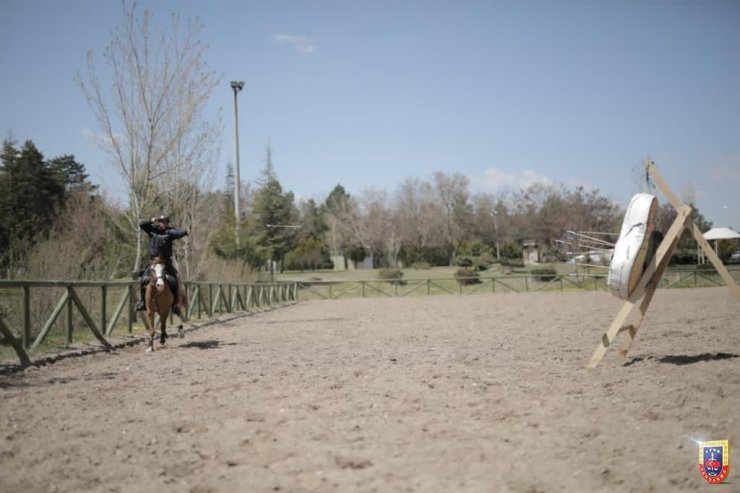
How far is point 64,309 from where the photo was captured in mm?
13688

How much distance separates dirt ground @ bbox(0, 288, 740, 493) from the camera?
140 inches

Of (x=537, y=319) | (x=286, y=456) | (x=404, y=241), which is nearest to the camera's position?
(x=286, y=456)

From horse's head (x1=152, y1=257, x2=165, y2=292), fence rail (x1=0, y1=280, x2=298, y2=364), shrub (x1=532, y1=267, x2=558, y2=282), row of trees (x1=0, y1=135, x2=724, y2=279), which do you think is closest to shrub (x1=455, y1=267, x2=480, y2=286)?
shrub (x1=532, y1=267, x2=558, y2=282)

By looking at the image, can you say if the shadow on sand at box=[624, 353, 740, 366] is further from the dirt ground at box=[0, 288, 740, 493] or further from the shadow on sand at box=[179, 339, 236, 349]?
the shadow on sand at box=[179, 339, 236, 349]

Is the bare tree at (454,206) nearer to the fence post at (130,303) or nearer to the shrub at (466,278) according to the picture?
the shrub at (466,278)

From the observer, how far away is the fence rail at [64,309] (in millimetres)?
8609

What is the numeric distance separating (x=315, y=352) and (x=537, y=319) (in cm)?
791

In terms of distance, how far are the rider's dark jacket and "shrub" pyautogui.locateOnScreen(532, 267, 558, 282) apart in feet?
104

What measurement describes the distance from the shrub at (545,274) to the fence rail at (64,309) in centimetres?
2435

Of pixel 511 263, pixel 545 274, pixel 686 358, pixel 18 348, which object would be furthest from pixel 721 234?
pixel 18 348

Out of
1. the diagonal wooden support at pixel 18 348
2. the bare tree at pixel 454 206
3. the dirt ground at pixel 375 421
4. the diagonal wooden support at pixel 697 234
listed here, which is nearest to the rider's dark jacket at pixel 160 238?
the dirt ground at pixel 375 421

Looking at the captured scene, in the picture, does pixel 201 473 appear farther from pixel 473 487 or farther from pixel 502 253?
pixel 502 253

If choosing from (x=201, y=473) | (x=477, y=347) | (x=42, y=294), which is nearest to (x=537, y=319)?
(x=477, y=347)

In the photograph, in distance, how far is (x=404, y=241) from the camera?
82438 mm
